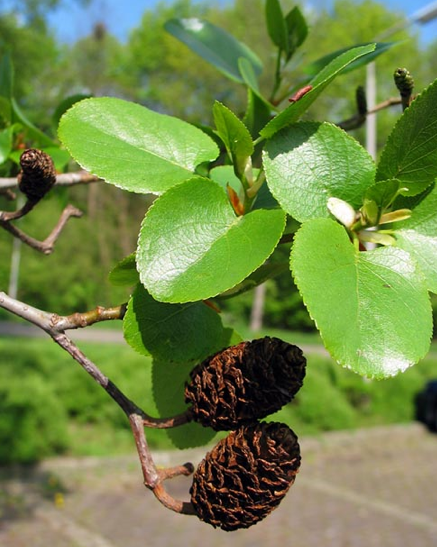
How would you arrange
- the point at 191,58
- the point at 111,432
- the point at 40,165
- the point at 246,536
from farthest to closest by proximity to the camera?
the point at 191,58
the point at 111,432
the point at 246,536
the point at 40,165

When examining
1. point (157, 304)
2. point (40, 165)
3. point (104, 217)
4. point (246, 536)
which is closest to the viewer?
point (157, 304)

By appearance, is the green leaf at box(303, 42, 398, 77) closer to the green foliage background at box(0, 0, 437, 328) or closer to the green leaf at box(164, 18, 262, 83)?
the green leaf at box(164, 18, 262, 83)

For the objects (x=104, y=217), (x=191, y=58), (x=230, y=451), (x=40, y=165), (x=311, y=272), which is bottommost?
(x=104, y=217)

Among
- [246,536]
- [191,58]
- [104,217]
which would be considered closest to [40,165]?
[246,536]

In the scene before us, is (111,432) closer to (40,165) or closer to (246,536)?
(246,536)

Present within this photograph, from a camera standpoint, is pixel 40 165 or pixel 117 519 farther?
pixel 117 519

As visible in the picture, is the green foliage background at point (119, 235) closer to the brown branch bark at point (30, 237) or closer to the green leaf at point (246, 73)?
the brown branch bark at point (30, 237)

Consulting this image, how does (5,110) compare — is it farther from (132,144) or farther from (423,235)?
(423,235)

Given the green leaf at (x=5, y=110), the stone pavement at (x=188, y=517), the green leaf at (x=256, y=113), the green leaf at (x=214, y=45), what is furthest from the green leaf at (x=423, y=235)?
the stone pavement at (x=188, y=517)
